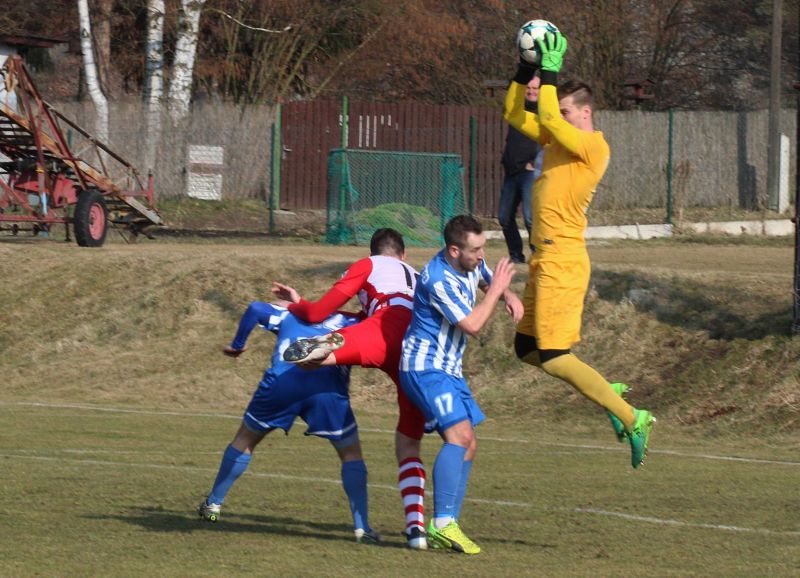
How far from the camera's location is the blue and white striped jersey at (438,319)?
7590mm

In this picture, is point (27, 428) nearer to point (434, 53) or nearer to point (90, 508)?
point (90, 508)

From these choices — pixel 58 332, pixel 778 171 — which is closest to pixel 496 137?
pixel 778 171

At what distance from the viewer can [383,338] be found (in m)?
8.06

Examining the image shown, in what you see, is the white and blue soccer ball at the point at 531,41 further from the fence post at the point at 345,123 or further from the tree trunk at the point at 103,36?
the tree trunk at the point at 103,36

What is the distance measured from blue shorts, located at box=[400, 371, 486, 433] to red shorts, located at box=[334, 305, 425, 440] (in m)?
0.25

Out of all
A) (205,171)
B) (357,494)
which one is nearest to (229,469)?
(357,494)

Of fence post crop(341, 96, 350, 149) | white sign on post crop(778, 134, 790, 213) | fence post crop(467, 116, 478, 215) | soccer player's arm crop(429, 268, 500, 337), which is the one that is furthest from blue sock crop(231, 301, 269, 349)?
white sign on post crop(778, 134, 790, 213)

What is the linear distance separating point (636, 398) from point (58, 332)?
8.27 m

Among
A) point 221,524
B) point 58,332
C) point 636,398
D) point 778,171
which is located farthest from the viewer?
point 778,171

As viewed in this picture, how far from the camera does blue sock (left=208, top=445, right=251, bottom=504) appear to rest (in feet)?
27.9

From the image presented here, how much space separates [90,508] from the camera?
916cm

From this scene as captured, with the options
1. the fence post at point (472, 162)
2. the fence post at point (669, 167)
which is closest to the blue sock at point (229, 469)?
the fence post at point (472, 162)

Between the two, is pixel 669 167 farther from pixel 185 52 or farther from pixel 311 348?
pixel 311 348

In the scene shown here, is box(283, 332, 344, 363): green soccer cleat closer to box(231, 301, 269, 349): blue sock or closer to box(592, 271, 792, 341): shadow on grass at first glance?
box(231, 301, 269, 349): blue sock
